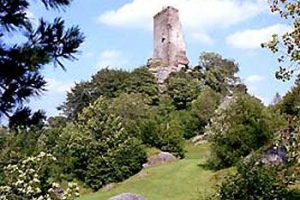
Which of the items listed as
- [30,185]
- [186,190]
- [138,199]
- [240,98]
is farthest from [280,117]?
[30,185]

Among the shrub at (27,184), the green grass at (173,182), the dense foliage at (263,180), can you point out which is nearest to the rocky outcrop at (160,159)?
the green grass at (173,182)

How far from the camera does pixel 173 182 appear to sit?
93.5ft

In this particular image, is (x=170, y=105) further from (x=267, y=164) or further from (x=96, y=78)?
(x=267, y=164)

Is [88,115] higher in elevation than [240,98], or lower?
higher

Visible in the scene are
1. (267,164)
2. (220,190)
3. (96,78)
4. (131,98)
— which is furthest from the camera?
(96,78)

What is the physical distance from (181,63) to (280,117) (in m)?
47.8

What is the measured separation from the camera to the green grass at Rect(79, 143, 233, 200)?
2652 cm

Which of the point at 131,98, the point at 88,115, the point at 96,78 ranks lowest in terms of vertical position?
the point at 88,115

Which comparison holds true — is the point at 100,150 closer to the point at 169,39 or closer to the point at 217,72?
the point at 217,72

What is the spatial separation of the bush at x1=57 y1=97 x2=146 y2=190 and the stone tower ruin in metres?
40.5

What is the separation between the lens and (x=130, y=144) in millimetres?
35250

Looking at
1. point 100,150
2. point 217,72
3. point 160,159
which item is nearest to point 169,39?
point 217,72

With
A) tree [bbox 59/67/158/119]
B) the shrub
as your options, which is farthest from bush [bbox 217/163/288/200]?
tree [bbox 59/67/158/119]

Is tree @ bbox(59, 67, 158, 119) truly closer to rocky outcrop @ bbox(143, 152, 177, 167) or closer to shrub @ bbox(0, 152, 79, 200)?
rocky outcrop @ bbox(143, 152, 177, 167)
